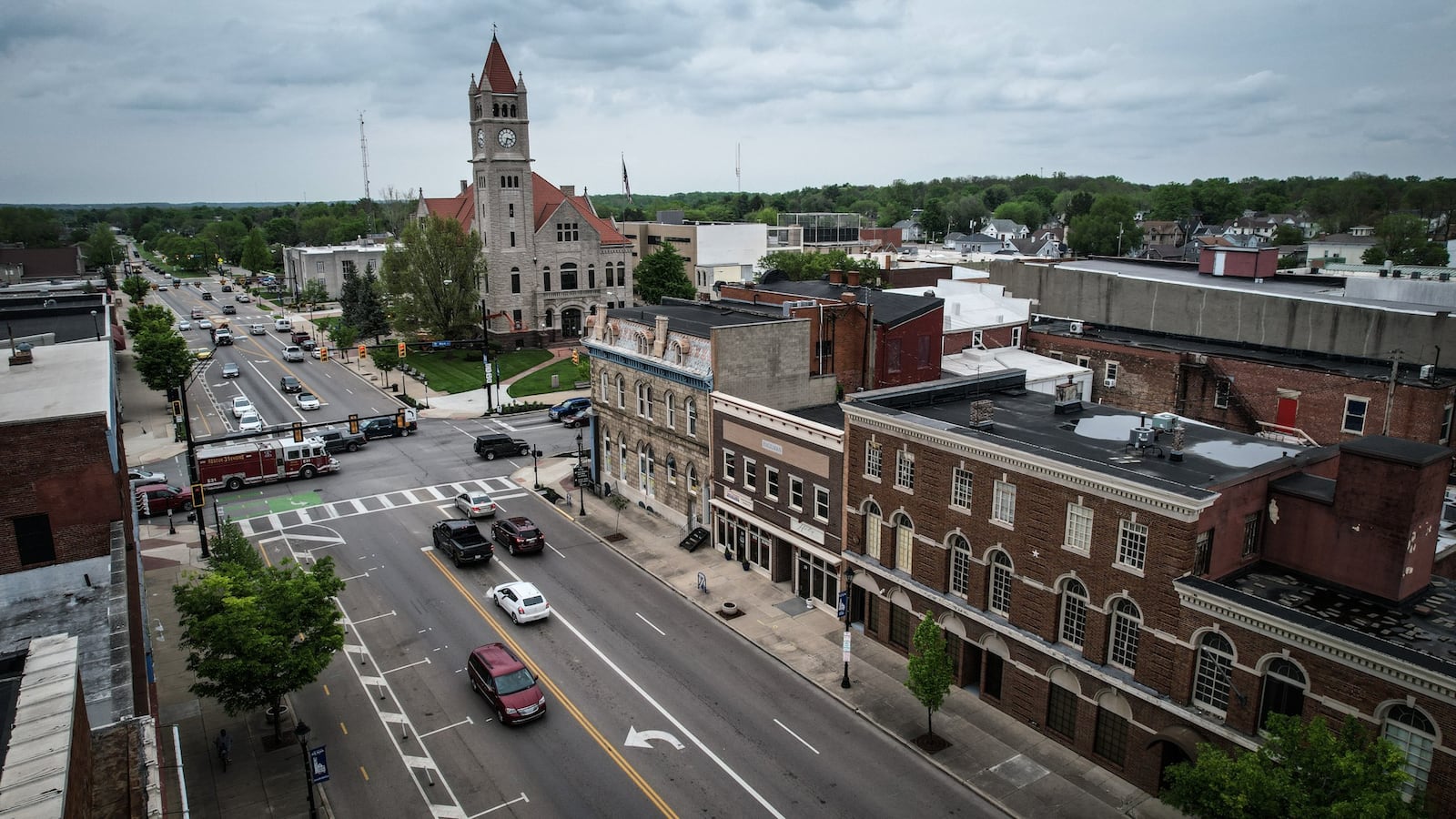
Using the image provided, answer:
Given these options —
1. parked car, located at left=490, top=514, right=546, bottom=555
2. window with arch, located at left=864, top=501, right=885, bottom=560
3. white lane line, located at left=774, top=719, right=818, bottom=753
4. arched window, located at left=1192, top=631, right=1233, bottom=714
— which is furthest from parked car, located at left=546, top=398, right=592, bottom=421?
arched window, located at left=1192, top=631, right=1233, bottom=714

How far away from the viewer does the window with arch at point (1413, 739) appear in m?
18.1

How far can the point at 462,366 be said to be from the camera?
3474 inches

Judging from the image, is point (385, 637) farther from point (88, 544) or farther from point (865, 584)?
point (865, 584)

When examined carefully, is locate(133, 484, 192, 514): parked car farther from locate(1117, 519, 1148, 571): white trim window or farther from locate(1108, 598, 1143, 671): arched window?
locate(1117, 519, 1148, 571): white trim window

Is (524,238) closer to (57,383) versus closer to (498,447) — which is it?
(498,447)

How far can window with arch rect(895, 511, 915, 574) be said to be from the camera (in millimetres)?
30953

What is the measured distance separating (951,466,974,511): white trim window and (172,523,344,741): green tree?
19.3 m

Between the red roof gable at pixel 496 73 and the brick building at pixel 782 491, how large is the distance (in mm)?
63702

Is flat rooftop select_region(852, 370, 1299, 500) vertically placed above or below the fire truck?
above

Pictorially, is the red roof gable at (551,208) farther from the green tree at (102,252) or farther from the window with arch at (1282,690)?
the green tree at (102,252)

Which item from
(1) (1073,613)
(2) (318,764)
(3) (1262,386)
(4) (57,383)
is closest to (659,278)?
(3) (1262,386)

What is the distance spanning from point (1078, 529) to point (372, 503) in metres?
38.3

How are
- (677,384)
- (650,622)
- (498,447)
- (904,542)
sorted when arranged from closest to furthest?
(904,542) → (650,622) → (677,384) → (498,447)

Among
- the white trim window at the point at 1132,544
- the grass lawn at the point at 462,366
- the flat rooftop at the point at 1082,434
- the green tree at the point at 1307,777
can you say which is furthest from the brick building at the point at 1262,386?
the grass lawn at the point at 462,366
